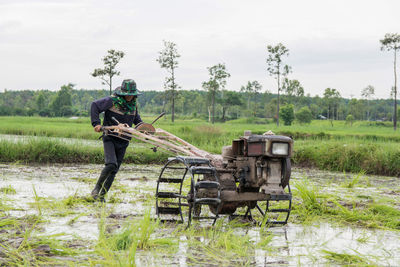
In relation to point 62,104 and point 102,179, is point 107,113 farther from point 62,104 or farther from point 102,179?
point 62,104

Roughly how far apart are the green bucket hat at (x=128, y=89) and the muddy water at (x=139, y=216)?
1546mm

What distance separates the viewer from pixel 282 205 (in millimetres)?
6801

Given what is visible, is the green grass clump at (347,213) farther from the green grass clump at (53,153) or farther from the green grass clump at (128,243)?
the green grass clump at (53,153)

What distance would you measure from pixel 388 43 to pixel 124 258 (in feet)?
144

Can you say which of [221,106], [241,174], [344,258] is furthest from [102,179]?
[221,106]

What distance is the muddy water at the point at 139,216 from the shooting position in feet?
13.6

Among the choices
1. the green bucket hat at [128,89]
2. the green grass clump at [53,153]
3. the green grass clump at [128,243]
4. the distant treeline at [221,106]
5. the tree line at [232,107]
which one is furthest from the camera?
the distant treeline at [221,106]

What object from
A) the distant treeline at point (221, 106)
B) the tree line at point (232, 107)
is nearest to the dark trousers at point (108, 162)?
the distant treeline at point (221, 106)

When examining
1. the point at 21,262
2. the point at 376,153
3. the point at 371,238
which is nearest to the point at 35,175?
the point at 21,262

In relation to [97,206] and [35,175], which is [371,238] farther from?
[35,175]

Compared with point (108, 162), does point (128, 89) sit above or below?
above

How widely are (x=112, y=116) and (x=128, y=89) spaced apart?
48 cm

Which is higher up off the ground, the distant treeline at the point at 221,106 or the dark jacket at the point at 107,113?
the distant treeline at the point at 221,106

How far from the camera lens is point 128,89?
21.9 ft
